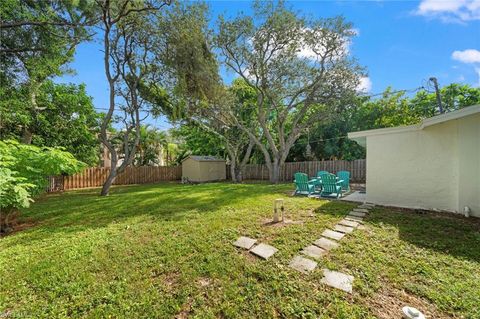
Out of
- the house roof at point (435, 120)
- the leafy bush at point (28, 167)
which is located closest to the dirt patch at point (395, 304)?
the house roof at point (435, 120)

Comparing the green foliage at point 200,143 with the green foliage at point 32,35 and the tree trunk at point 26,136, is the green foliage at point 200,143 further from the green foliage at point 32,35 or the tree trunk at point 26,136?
the green foliage at point 32,35

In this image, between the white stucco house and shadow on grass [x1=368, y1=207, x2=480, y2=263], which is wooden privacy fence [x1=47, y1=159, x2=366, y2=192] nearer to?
the white stucco house


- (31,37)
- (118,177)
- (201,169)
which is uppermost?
(31,37)

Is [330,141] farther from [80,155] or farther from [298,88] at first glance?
[80,155]

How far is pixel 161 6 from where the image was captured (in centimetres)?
854

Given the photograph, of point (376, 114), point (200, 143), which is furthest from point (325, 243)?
point (200, 143)

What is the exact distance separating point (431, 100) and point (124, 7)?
64.0 ft

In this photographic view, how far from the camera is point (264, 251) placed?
349cm

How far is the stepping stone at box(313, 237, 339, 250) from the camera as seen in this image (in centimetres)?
364

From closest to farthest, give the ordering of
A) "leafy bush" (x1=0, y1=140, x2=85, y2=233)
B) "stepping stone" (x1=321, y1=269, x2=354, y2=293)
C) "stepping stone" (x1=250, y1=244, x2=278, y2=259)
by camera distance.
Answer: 1. "stepping stone" (x1=321, y1=269, x2=354, y2=293)
2. "stepping stone" (x1=250, y1=244, x2=278, y2=259)
3. "leafy bush" (x1=0, y1=140, x2=85, y2=233)

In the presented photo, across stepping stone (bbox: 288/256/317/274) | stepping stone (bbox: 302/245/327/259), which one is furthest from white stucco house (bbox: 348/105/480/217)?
stepping stone (bbox: 288/256/317/274)

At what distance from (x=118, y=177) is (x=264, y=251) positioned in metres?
15.6

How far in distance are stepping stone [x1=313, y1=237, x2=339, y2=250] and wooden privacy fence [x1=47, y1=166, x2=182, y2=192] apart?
13168mm

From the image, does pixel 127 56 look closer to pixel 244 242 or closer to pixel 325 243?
pixel 244 242
